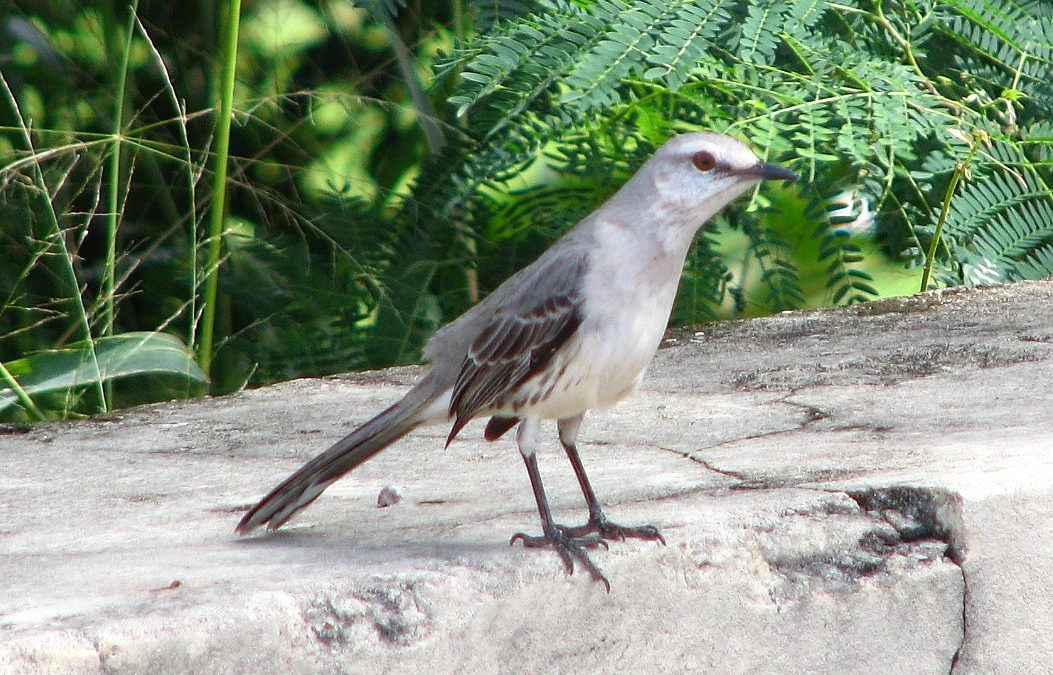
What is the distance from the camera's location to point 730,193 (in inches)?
94.2

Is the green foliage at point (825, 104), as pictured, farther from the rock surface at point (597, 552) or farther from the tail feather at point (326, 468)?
the tail feather at point (326, 468)

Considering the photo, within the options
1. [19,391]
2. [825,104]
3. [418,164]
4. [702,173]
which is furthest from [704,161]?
[418,164]

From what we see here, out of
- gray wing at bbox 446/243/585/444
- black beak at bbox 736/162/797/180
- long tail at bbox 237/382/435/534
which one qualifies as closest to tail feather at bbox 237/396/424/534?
long tail at bbox 237/382/435/534

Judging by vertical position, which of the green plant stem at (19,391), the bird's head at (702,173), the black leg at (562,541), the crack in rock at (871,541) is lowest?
the green plant stem at (19,391)

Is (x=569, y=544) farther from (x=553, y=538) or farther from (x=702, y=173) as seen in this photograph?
(x=702, y=173)

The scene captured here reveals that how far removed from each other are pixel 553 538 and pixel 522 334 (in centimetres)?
42

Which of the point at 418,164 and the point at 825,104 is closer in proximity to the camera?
the point at 825,104

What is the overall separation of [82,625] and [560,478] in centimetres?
130

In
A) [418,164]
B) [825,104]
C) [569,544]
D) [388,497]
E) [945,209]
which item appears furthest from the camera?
[418,164]

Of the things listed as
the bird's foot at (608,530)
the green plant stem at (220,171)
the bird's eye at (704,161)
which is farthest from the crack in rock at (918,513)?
the green plant stem at (220,171)

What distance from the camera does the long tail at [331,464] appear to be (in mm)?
2376

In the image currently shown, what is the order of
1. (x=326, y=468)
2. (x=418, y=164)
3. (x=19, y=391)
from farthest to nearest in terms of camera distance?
(x=418, y=164)
(x=19, y=391)
(x=326, y=468)

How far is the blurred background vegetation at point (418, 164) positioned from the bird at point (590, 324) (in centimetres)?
127

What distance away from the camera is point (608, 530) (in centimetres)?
229
